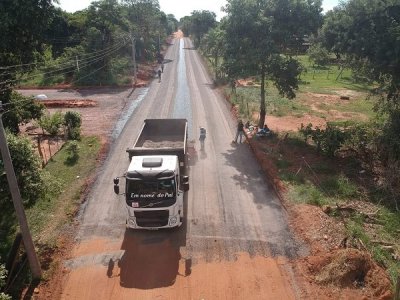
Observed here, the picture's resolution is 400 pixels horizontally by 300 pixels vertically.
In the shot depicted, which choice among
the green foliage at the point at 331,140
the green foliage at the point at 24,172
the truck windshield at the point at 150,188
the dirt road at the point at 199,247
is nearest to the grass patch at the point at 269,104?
the green foliage at the point at 331,140

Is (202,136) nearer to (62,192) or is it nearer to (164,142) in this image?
(164,142)

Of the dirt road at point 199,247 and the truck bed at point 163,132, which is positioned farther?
the truck bed at point 163,132

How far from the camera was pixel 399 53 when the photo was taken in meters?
19.3

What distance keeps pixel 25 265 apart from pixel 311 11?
23015 millimetres

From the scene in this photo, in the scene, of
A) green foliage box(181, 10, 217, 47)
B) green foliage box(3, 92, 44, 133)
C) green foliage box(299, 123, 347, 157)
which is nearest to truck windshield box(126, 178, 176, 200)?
green foliage box(3, 92, 44, 133)

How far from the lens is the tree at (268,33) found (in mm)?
24969

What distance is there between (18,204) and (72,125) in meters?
16.7

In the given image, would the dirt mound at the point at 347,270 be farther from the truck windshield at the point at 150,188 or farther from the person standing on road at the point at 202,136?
the person standing on road at the point at 202,136

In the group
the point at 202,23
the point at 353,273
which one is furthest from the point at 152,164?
the point at 202,23

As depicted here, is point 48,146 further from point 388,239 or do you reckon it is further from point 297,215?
point 388,239

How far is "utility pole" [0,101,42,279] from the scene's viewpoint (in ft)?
35.2

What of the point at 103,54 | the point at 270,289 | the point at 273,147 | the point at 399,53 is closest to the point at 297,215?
the point at 270,289

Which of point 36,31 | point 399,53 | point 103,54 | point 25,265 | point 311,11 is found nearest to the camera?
point 25,265

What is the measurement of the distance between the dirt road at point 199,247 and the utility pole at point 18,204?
122 centimetres
